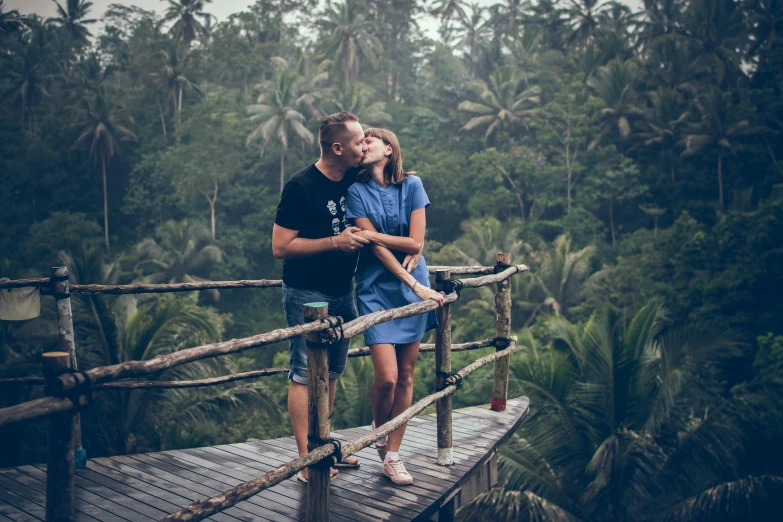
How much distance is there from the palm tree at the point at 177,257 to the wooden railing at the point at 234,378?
2388 centimetres

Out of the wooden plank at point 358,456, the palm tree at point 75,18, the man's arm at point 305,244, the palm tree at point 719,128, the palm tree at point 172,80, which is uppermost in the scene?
the palm tree at point 75,18

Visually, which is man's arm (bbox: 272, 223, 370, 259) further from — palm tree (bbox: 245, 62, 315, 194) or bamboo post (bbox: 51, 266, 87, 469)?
palm tree (bbox: 245, 62, 315, 194)

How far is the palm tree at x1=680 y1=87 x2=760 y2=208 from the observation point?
1035 inches

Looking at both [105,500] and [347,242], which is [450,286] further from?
[105,500]

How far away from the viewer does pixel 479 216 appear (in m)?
29.5

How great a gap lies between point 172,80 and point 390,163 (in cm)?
3316

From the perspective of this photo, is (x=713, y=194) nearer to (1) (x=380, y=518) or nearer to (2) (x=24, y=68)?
(1) (x=380, y=518)

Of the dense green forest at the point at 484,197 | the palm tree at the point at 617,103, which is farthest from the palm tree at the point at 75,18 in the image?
the palm tree at the point at 617,103

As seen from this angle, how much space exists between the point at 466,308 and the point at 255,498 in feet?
68.3

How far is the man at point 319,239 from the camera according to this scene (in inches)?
112

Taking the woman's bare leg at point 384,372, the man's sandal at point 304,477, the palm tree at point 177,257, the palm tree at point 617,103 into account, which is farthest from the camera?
the palm tree at point 617,103

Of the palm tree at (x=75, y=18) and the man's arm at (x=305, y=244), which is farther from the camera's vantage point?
the palm tree at (x=75, y=18)

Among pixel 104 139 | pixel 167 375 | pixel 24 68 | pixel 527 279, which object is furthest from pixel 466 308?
pixel 24 68

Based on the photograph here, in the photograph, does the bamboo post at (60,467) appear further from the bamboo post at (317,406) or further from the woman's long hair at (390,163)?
the woman's long hair at (390,163)
